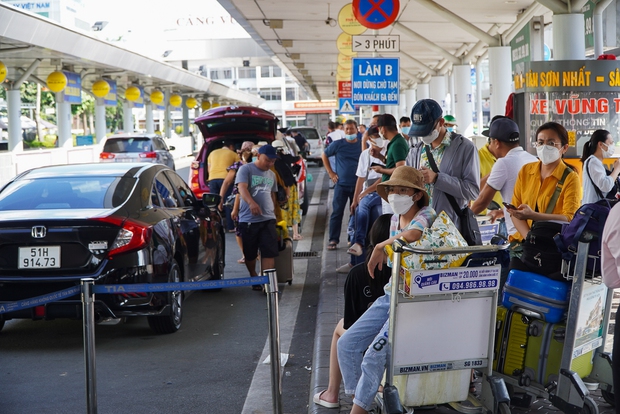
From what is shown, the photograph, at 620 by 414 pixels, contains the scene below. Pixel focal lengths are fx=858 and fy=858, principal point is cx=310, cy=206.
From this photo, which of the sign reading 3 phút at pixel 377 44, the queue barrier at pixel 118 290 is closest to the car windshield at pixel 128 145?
the sign reading 3 phút at pixel 377 44

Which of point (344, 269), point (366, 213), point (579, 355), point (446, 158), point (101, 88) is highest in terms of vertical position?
point (101, 88)

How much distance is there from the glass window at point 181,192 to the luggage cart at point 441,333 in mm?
4851

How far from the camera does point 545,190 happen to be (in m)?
5.67

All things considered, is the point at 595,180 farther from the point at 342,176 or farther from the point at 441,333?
the point at 342,176

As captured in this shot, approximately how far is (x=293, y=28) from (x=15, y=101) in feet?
43.3

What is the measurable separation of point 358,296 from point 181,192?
176 inches

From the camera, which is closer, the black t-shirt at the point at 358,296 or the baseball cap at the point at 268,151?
the black t-shirt at the point at 358,296

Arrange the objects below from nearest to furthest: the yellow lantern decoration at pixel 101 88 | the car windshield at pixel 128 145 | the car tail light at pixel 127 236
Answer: the car tail light at pixel 127 236 → the car windshield at pixel 128 145 → the yellow lantern decoration at pixel 101 88

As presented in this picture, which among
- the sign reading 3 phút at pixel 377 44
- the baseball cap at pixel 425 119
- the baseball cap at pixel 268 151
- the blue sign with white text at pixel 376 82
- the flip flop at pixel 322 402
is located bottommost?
the flip flop at pixel 322 402

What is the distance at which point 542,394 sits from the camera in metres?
4.89

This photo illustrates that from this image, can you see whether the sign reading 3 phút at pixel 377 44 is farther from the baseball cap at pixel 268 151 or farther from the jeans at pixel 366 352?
the jeans at pixel 366 352

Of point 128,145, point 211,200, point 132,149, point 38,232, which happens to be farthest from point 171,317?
point 128,145

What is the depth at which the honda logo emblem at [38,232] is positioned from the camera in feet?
22.9

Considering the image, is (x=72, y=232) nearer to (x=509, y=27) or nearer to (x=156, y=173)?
(x=156, y=173)
